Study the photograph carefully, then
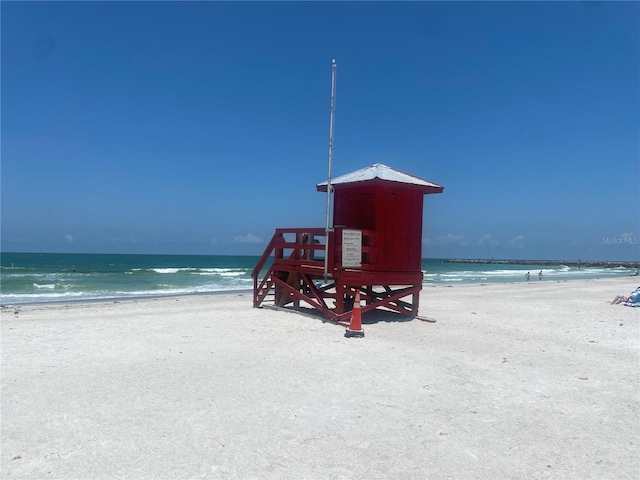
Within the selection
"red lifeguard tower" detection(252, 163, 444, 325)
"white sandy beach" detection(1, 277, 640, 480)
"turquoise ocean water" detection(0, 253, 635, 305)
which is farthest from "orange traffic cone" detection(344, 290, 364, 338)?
"turquoise ocean water" detection(0, 253, 635, 305)

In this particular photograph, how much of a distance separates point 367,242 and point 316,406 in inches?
244

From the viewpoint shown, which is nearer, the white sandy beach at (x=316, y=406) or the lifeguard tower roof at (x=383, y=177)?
the white sandy beach at (x=316, y=406)

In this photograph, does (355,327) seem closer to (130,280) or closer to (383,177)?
(383,177)

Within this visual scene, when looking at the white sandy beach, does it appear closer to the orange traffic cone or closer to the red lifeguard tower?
the orange traffic cone

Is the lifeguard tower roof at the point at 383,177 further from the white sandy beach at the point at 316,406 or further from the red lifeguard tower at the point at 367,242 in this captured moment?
the white sandy beach at the point at 316,406

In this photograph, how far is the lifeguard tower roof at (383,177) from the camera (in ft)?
36.8

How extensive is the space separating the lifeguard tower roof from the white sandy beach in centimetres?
371

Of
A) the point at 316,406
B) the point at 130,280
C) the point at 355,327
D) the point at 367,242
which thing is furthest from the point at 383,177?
the point at 130,280

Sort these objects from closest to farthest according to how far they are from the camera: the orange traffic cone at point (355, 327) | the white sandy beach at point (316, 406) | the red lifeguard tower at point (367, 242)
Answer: the white sandy beach at point (316, 406)
the orange traffic cone at point (355, 327)
the red lifeguard tower at point (367, 242)

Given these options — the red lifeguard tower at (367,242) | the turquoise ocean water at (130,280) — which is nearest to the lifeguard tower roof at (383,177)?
the red lifeguard tower at (367,242)

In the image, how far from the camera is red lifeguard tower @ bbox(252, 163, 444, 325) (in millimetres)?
10867

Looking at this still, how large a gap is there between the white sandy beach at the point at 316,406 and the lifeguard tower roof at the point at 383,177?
3710 mm

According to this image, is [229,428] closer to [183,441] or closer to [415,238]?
[183,441]

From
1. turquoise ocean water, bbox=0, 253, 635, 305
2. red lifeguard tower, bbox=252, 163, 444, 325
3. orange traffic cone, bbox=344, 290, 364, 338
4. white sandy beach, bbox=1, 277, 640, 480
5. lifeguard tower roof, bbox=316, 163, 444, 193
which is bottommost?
turquoise ocean water, bbox=0, 253, 635, 305
